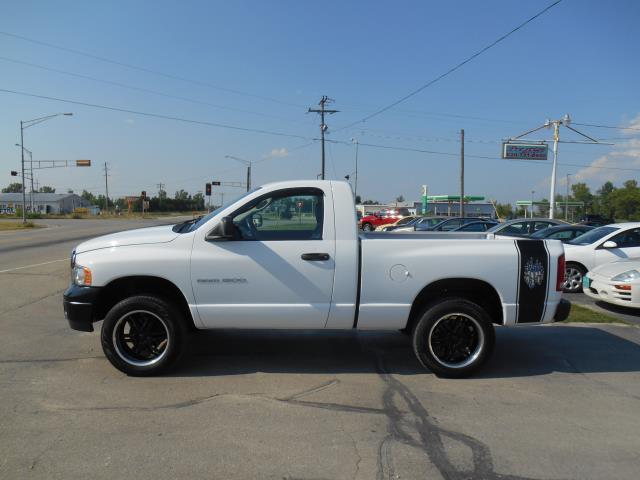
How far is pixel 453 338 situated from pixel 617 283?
4.70m

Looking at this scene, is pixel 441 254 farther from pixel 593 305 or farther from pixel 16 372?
pixel 593 305

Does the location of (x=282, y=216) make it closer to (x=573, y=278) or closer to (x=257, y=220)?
(x=257, y=220)

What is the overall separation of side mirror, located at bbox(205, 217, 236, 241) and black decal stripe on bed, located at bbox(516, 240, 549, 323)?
2.82m

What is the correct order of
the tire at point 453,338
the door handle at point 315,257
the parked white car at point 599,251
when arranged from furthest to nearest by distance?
the parked white car at point 599,251
the tire at point 453,338
the door handle at point 315,257

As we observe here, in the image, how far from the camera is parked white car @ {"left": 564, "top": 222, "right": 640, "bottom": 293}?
10.3 m

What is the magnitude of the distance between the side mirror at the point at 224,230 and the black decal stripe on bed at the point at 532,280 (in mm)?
2825

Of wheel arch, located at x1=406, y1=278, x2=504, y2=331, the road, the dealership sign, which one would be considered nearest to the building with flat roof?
the dealership sign

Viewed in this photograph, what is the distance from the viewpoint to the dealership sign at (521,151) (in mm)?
45237

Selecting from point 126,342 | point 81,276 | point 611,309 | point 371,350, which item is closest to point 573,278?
point 611,309

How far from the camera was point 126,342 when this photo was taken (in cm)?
509

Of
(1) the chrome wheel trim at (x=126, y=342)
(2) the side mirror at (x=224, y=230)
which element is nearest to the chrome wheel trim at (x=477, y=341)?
(2) the side mirror at (x=224, y=230)

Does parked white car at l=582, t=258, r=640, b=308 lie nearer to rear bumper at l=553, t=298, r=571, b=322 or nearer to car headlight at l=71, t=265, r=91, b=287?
rear bumper at l=553, t=298, r=571, b=322

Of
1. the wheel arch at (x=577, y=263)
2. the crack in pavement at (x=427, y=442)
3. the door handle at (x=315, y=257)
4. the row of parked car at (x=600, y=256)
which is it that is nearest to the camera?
the crack in pavement at (x=427, y=442)

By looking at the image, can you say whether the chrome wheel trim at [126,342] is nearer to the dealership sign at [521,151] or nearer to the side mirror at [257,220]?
the side mirror at [257,220]
